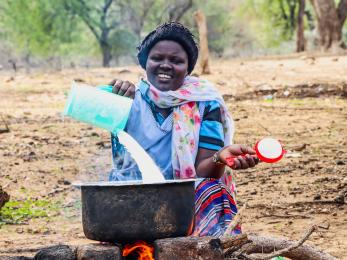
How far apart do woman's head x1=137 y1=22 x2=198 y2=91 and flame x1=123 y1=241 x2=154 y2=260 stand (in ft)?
3.05

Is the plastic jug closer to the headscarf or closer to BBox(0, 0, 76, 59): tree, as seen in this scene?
the headscarf

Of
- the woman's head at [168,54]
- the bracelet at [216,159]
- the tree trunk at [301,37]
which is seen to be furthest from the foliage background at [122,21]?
the bracelet at [216,159]

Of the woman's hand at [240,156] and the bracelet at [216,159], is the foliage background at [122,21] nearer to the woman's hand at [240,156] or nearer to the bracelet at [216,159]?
the bracelet at [216,159]

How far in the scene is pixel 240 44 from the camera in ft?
186

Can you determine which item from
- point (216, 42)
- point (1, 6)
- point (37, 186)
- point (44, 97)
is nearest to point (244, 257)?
point (37, 186)

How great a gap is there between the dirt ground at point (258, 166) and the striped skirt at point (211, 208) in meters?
1.12

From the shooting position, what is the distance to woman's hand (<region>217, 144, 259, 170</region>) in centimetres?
339

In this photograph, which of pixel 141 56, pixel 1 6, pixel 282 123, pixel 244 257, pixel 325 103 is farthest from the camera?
pixel 1 6

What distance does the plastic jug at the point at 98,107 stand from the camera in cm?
354

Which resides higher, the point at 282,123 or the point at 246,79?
the point at 246,79

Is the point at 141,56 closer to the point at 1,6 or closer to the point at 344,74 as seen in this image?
the point at 344,74

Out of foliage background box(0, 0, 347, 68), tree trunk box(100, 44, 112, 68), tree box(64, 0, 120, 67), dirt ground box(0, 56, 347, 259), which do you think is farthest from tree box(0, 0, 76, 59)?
dirt ground box(0, 56, 347, 259)

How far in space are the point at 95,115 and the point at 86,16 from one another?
1389 inches

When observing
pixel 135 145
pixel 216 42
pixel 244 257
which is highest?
pixel 216 42
